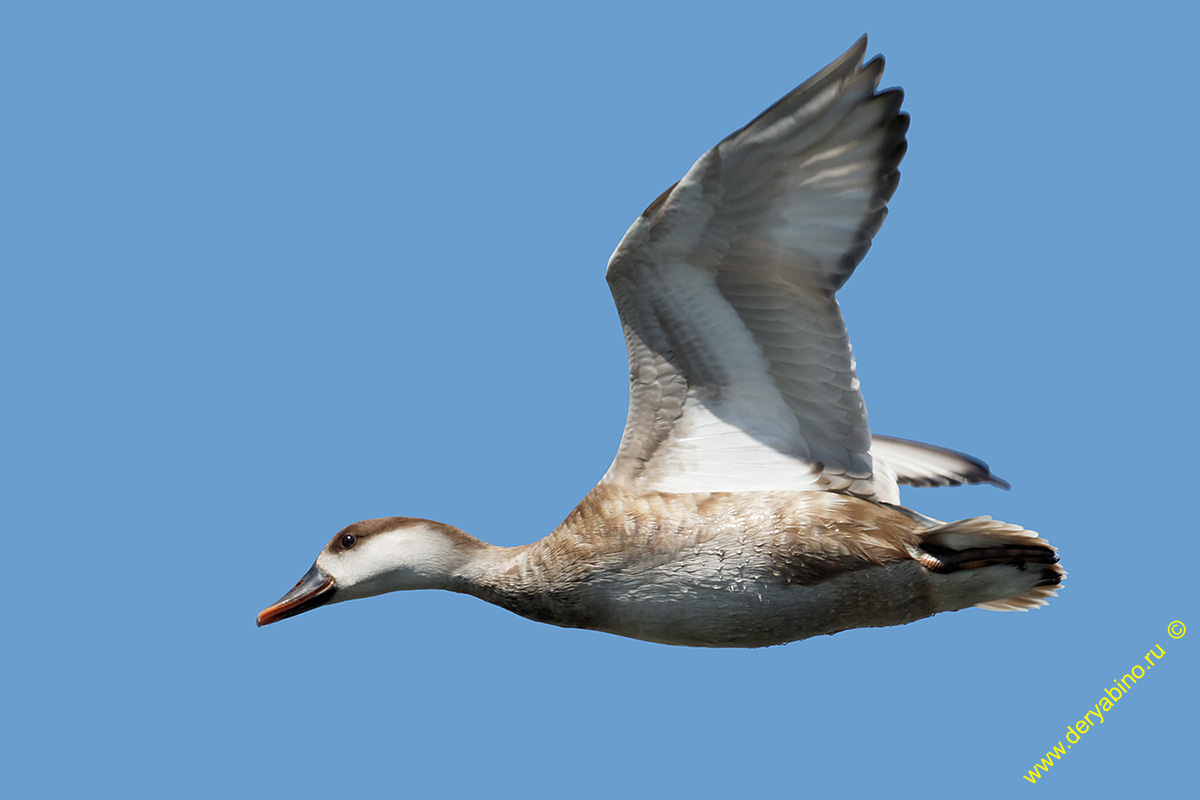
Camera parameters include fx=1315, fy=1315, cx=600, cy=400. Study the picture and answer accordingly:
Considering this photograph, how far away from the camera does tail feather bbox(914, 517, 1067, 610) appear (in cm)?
568

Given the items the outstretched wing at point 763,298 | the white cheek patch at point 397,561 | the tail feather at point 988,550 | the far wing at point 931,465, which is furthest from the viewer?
the far wing at point 931,465

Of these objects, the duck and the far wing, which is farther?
the far wing

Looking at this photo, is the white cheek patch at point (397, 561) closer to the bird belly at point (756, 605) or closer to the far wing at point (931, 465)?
the bird belly at point (756, 605)

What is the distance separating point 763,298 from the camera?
5.82m

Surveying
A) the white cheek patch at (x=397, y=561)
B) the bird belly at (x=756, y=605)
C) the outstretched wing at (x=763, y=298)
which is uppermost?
the outstretched wing at (x=763, y=298)

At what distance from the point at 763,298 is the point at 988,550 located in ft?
4.82

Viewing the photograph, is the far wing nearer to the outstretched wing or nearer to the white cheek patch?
the outstretched wing

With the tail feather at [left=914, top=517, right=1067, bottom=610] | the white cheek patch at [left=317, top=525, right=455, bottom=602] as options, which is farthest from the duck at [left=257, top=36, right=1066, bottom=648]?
the white cheek patch at [left=317, top=525, right=455, bottom=602]

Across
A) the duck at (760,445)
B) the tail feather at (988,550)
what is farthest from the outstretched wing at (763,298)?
the tail feather at (988,550)

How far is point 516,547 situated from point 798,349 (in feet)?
5.45

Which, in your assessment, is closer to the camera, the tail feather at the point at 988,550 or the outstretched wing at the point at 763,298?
the outstretched wing at the point at 763,298

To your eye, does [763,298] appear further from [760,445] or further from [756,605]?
[756,605]

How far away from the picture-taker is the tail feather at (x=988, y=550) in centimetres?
568

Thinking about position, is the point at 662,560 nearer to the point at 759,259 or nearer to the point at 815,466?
the point at 815,466
